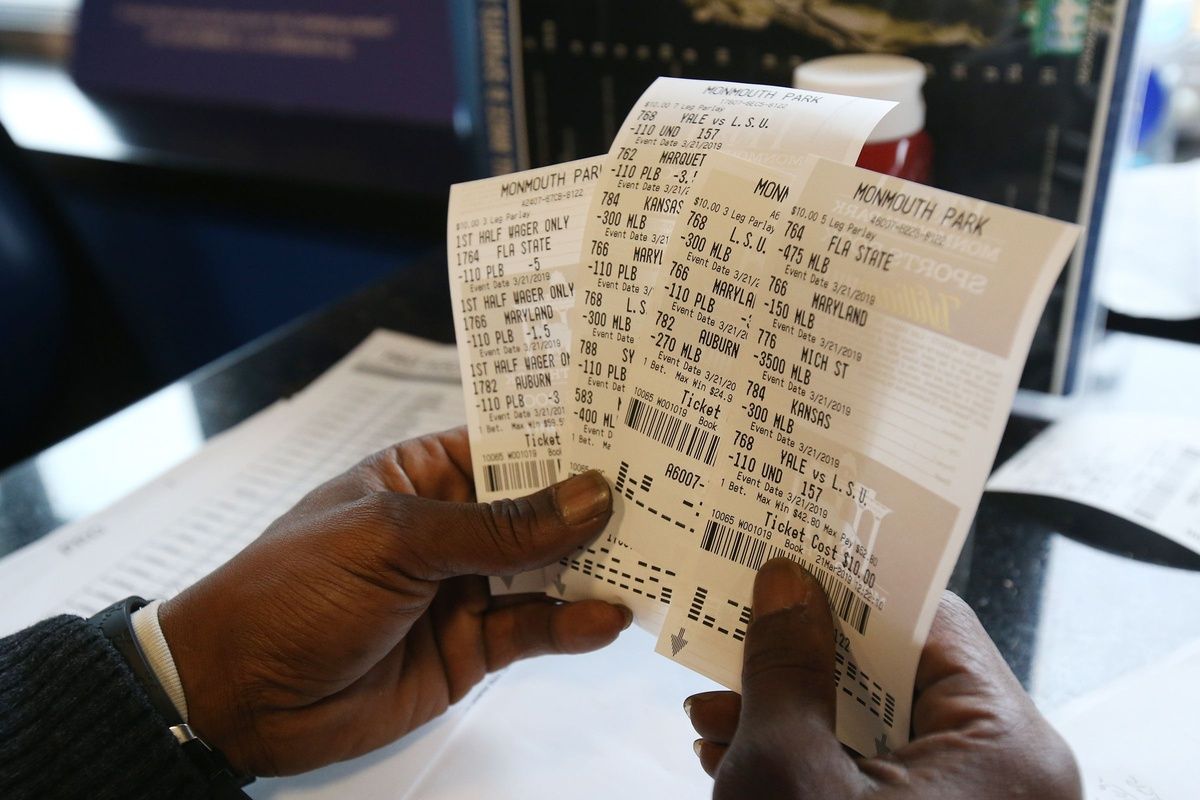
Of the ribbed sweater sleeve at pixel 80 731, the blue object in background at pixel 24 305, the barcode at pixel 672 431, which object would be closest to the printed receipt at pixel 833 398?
the barcode at pixel 672 431

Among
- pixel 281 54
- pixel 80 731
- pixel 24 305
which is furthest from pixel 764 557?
pixel 281 54

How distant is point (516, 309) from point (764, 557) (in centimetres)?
18

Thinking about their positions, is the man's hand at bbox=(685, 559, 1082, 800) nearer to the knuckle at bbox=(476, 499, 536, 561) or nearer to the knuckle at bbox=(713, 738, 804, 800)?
the knuckle at bbox=(713, 738, 804, 800)

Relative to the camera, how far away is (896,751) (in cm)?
43

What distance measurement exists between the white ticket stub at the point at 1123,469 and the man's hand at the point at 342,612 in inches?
14.9

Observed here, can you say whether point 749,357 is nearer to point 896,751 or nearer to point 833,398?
point 833,398

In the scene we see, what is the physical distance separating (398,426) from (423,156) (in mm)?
582

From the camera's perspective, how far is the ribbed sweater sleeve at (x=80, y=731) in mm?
512

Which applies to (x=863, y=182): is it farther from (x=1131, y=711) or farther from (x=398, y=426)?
(x=398, y=426)

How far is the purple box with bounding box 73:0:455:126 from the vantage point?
4.33ft

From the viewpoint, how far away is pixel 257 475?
0.81m

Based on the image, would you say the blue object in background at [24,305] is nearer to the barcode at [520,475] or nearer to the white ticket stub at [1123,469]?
the barcode at [520,475]

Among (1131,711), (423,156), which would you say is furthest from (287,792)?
(423,156)

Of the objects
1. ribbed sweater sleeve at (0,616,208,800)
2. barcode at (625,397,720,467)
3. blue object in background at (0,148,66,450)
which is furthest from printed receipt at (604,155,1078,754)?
blue object in background at (0,148,66,450)
